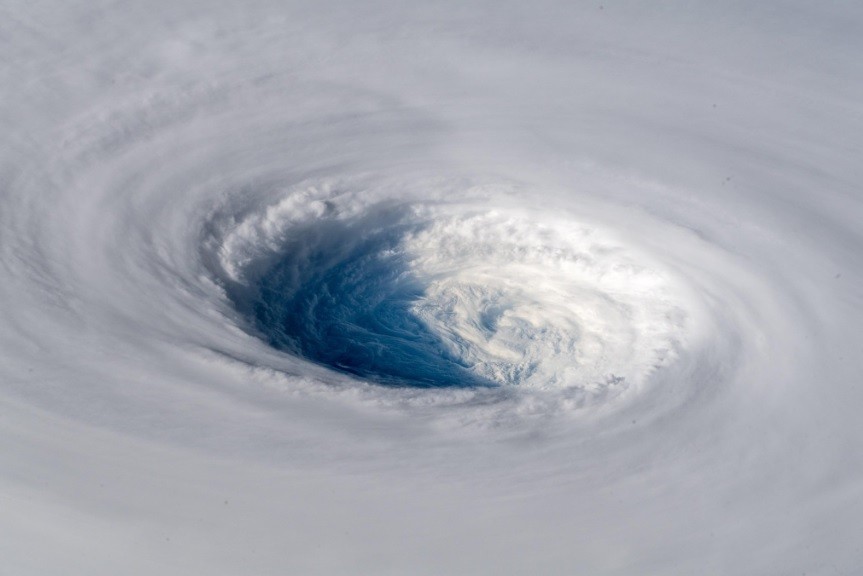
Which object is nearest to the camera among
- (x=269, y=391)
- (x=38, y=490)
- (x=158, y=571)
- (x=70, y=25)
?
(x=158, y=571)

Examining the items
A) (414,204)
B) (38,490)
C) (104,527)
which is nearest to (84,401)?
(38,490)

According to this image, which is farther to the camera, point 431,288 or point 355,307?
point 431,288

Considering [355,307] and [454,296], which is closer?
[355,307]

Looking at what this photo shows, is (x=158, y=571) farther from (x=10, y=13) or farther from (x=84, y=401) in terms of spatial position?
(x=10, y=13)

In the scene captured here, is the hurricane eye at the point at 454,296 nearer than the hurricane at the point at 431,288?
No

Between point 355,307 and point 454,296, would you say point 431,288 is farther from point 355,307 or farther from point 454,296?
point 355,307

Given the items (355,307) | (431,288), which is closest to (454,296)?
(431,288)

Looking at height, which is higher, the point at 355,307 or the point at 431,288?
the point at 431,288

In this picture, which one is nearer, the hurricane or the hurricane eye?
the hurricane
